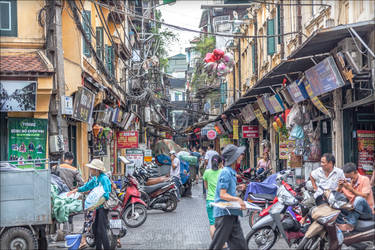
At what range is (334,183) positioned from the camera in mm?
8633

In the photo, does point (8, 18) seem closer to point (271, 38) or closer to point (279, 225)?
point (279, 225)

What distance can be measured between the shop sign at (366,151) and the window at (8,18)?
940cm

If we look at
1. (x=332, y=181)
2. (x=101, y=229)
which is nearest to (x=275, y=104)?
(x=332, y=181)

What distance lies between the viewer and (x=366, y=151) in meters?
11.9

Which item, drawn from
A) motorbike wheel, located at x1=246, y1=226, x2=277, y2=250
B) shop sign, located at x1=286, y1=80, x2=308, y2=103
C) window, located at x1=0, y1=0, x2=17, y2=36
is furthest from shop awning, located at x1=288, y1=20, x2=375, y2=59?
window, located at x1=0, y1=0, x2=17, y2=36

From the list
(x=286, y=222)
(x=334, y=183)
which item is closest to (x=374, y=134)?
(x=334, y=183)

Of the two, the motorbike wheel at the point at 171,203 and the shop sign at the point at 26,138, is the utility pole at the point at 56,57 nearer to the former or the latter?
the shop sign at the point at 26,138

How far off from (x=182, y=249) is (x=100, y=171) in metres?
2.08

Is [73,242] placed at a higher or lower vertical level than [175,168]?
lower

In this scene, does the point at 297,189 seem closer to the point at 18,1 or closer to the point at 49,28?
the point at 49,28

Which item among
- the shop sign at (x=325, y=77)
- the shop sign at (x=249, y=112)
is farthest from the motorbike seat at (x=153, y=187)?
the shop sign at (x=249, y=112)

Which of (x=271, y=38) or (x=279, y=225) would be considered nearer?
(x=279, y=225)

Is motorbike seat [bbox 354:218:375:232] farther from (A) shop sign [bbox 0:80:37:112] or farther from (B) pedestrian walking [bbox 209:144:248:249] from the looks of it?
(A) shop sign [bbox 0:80:37:112]

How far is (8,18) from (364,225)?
34.5 ft
